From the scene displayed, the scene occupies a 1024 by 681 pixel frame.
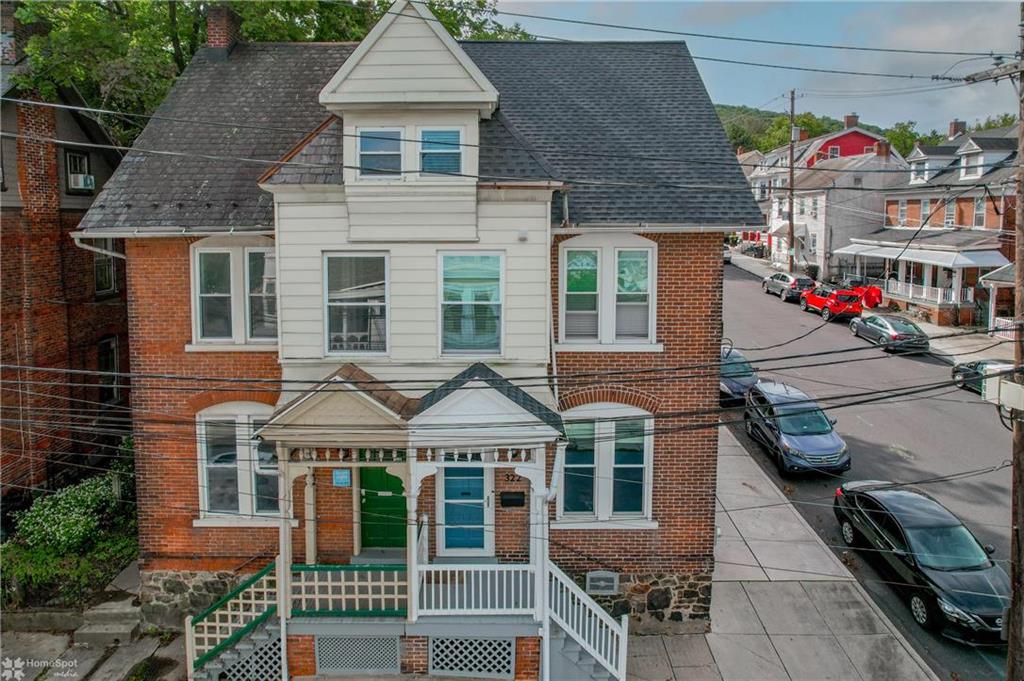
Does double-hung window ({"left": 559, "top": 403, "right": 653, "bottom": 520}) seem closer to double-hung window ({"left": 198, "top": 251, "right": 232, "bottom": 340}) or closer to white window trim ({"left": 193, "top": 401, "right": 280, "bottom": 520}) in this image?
white window trim ({"left": 193, "top": 401, "right": 280, "bottom": 520})

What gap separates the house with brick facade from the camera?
12234 millimetres

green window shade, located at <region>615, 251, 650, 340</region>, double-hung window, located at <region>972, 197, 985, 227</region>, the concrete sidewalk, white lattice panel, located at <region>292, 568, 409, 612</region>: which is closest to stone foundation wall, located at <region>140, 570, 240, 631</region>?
white lattice panel, located at <region>292, 568, 409, 612</region>

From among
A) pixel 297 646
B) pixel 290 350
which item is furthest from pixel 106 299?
pixel 297 646

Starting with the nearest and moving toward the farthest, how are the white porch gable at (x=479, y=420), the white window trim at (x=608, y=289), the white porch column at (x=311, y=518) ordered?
the white porch gable at (x=479, y=420) → the white window trim at (x=608, y=289) → the white porch column at (x=311, y=518)

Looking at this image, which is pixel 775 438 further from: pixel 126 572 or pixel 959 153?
pixel 959 153

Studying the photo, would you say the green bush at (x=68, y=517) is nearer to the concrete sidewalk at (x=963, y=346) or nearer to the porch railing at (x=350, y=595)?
the porch railing at (x=350, y=595)

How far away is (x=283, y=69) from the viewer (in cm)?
1617

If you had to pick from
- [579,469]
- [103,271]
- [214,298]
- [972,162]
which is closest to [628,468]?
[579,469]

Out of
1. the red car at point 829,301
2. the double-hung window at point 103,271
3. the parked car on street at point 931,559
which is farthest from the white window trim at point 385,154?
the red car at point 829,301

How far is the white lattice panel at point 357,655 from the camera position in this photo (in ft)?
41.5

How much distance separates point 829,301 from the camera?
1467 inches

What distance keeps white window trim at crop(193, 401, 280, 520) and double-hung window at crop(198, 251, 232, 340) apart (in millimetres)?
1348

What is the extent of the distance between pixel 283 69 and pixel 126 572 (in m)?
11.1

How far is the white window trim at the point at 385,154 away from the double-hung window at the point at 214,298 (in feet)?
10.8
